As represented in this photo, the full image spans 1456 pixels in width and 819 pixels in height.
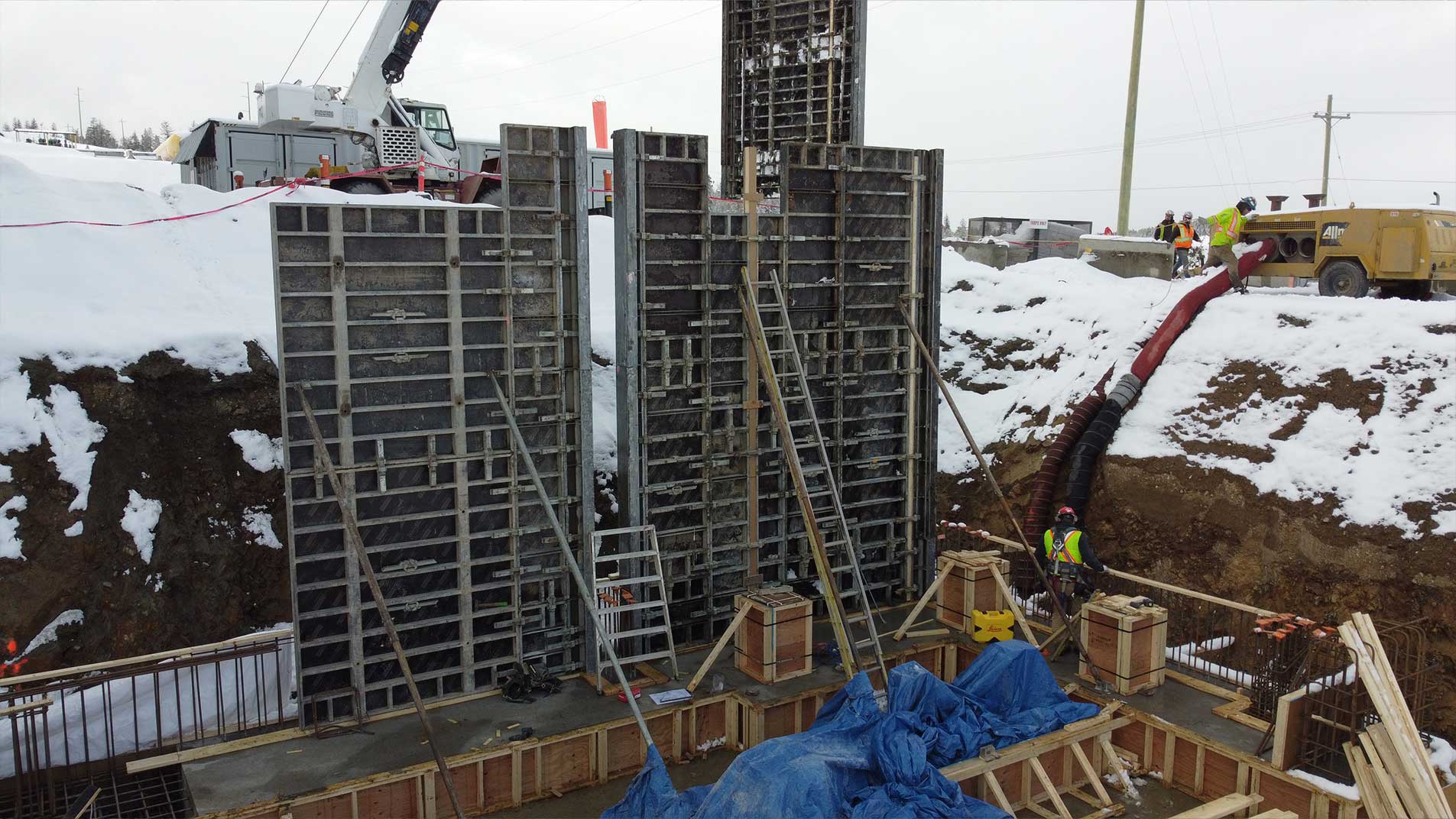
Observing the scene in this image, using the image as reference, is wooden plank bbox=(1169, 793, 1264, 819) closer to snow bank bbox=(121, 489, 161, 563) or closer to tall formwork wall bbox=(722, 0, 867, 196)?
snow bank bbox=(121, 489, 161, 563)

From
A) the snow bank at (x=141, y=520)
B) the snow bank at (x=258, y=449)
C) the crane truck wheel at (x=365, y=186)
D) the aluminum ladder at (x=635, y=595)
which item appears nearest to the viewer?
the aluminum ladder at (x=635, y=595)

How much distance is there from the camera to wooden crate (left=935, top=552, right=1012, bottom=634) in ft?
40.6

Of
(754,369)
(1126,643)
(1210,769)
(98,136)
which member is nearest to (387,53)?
(754,369)

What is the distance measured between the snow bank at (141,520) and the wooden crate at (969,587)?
31.8 feet

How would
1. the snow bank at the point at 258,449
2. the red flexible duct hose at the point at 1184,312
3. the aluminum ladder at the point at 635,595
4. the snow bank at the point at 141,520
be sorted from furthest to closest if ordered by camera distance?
the red flexible duct hose at the point at 1184,312 → the snow bank at the point at 258,449 → the snow bank at the point at 141,520 → the aluminum ladder at the point at 635,595

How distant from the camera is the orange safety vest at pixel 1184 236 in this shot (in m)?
20.0

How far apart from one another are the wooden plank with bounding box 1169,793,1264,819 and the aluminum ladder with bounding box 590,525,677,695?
208 inches

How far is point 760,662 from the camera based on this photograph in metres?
10.9

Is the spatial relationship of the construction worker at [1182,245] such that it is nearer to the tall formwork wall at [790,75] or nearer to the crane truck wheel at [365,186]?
the tall formwork wall at [790,75]

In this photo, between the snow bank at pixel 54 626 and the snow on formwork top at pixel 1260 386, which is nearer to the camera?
the snow bank at pixel 54 626

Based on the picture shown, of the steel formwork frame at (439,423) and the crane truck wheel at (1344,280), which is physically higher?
the crane truck wheel at (1344,280)

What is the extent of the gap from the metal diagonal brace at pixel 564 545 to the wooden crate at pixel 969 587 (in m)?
4.71

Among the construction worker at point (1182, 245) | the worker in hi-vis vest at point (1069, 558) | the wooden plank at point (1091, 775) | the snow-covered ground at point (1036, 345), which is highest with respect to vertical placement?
the construction worker at point (1182, 245)

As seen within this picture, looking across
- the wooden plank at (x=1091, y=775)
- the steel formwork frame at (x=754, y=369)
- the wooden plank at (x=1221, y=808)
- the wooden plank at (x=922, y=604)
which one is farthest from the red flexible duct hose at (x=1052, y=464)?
the wooden plank at (x=1221, y=808)
